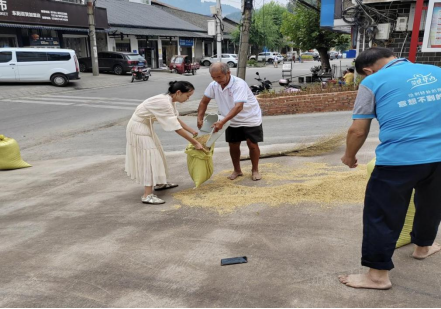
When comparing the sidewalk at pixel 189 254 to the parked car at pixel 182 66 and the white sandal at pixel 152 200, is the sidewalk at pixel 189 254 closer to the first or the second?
the white sandal at pixel 152 200

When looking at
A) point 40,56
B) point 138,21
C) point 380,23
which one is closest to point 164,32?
point 138,21

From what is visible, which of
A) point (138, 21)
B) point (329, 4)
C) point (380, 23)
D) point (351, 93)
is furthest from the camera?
point (138, 21)

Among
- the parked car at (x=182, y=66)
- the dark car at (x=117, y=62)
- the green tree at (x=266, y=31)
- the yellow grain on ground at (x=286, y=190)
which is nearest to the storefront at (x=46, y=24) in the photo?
the dark car at (x=117, y=62)

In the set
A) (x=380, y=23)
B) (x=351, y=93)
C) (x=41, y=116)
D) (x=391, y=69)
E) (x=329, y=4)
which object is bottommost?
(x=41, y=116)

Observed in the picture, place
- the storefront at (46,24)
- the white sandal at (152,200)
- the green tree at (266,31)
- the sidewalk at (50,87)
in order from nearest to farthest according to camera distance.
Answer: the white sandal at (152,200) < the sidewalk at (50,87) < the storefront at (46,24) < the green tree at (266,31)

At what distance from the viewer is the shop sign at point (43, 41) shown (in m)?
25.2

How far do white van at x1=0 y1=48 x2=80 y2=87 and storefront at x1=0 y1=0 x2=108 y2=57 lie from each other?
5.05 metres

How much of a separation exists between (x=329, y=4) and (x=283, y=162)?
1025 cm

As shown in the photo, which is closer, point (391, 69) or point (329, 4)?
point (391, 69)

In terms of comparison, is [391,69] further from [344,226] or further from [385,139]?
[344,226]

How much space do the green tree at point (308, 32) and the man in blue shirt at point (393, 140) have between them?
64.6ft

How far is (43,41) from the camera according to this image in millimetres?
25797

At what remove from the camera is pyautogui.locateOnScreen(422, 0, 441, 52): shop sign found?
7.79m

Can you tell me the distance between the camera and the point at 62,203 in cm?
453
